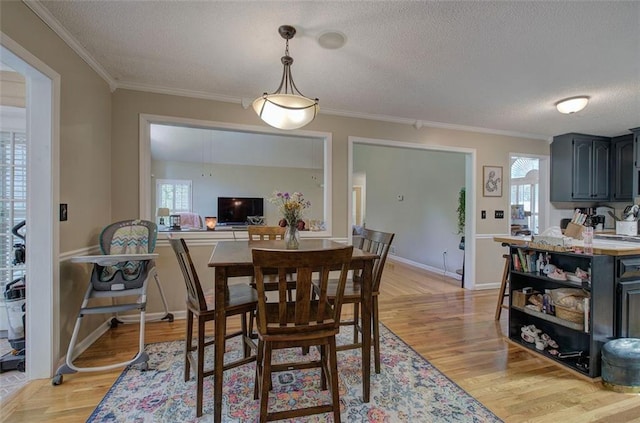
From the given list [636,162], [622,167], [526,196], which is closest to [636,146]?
[636,162]

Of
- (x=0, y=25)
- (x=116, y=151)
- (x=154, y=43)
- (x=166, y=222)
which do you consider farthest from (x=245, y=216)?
(x=0, y=25)

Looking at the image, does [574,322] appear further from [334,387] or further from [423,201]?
[423,201]

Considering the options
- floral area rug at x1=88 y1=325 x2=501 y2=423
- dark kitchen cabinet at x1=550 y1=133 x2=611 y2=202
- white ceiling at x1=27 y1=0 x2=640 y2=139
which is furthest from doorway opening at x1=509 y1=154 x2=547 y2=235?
floral area rug at x1=88 y1=325 x2=501 y2=423

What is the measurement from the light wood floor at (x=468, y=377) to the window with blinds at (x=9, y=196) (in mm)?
978

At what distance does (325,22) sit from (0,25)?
1.79 metres

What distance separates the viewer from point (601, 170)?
4.80 m

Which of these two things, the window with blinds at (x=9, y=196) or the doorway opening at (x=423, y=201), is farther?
the doorway opening at (x=423, y=201)

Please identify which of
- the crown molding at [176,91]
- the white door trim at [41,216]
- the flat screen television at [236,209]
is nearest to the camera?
the white door trim at [41,216]

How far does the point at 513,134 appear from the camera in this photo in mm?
4559

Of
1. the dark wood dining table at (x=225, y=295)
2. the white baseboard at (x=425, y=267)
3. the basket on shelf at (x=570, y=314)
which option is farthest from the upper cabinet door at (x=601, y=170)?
the dark wood dining table at (x=225, y=295)

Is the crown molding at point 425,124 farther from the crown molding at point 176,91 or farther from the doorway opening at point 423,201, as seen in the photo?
the crown molding at point 176,91

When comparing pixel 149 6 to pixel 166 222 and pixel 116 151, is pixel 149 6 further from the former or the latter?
pixel 166 222

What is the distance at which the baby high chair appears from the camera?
2.01 meters

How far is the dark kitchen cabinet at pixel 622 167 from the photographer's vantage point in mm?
4578
